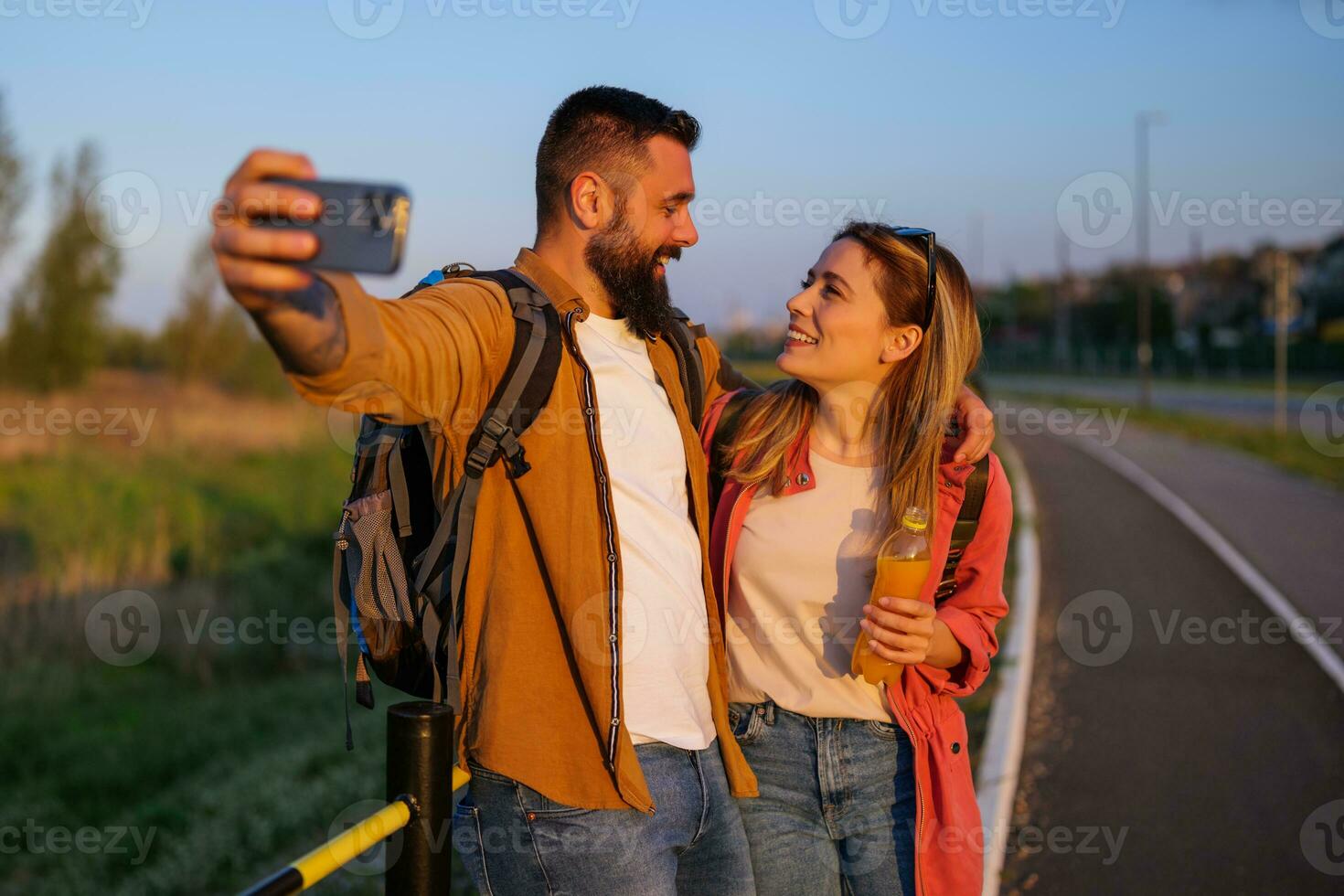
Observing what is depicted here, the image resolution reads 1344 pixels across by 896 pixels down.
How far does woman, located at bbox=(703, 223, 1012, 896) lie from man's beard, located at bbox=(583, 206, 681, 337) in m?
0.51

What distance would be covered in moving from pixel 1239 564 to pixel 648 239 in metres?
10.4

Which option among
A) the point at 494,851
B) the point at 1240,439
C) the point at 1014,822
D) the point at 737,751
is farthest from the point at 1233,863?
the point at 1240,439

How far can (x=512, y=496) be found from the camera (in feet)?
7.72

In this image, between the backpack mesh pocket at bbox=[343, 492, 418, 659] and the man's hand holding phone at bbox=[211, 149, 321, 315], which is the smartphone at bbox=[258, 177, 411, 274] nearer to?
the man's hand holding phone at bbox=[211, 149, 321, 315]

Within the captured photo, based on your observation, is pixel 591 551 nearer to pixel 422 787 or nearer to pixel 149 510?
pixel 422 787

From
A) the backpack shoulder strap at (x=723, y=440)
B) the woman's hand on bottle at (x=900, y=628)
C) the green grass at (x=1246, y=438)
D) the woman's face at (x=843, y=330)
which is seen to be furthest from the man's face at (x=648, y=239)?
the green grass at (x=1246, y=438)

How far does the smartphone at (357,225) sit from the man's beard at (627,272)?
1.16m

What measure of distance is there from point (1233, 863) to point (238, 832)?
5.67 meters

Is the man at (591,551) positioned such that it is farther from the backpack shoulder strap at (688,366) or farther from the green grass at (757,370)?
the green grass at (757,370)

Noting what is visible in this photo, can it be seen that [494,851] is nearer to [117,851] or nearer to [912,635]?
[912,635]

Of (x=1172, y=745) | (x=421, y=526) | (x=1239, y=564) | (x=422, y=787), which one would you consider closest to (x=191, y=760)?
(x=1172, y=745)

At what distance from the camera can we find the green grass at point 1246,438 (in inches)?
703

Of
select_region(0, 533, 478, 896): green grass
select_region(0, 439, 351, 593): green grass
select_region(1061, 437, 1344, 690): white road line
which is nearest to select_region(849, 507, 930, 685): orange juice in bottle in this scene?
select_region(0, 533, 478, 896): green grass

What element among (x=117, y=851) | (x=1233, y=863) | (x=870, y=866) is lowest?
(x=117, y=851)
